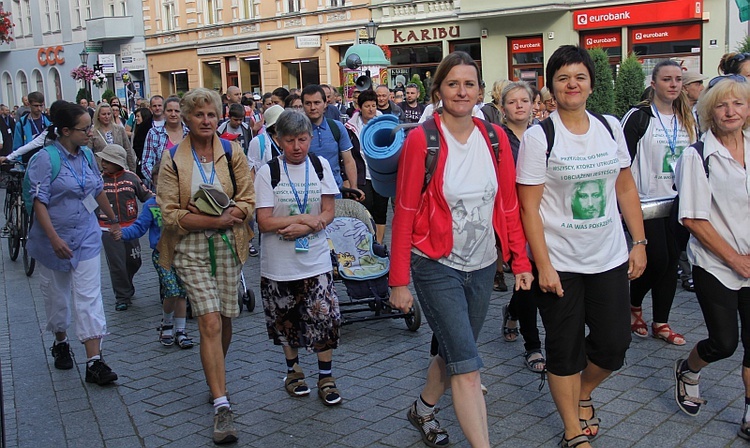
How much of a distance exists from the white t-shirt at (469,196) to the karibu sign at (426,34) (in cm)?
2989

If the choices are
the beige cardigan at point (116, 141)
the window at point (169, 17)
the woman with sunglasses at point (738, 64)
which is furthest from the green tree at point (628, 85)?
the window at point (169, 17)

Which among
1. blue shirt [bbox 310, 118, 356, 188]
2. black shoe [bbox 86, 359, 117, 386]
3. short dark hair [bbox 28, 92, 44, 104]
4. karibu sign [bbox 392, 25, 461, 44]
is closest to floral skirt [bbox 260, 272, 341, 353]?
black shoe [bbox 86, 359, 117, 386]

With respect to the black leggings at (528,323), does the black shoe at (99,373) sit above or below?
below

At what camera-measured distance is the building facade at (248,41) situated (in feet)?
124

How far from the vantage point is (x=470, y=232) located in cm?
423

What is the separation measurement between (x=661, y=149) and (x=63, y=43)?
54077mm

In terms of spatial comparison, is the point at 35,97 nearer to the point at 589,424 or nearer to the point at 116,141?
the point at 116,141

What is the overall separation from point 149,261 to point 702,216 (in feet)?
26.9

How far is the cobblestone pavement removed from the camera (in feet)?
16.3

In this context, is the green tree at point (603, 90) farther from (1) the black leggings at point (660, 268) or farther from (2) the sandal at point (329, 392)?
(2) the sandal at point (329, 392)

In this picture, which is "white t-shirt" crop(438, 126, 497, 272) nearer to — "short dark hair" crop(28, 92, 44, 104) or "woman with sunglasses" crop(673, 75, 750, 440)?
"woman with sunglasses" crop(673, 75, 750, 440)

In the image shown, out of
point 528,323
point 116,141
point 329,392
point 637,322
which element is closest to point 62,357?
point 329,392

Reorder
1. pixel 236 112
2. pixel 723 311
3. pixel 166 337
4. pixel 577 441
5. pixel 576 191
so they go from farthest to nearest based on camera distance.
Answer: pixel 236 112
pixel 166 337
pixel 723 311
pixel 577 441
pixel 576 191

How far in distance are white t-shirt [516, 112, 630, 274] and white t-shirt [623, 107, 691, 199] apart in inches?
91.2
